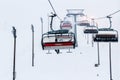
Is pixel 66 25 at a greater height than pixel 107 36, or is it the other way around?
pixel 66 25

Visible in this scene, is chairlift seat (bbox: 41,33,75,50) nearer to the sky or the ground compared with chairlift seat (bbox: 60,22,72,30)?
nearer to the ground

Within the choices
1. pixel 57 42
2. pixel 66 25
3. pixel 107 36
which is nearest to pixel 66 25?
pixel 66 25

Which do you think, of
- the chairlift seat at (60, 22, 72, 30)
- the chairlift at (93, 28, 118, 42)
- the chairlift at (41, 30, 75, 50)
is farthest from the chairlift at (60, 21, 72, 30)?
the chairlift at (41, 30, 75, 50)

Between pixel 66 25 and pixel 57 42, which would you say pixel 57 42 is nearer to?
pixel 57 42

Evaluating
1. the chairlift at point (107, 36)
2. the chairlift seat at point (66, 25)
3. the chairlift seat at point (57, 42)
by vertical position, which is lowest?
the chairlift seat at point (57, 42)

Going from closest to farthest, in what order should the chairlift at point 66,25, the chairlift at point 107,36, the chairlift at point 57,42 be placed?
1. the chairlift at point 57,42
2. the chairlift at point 107,36
3. the chairlift at point 66,25

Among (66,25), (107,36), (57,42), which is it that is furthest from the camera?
(66,25)

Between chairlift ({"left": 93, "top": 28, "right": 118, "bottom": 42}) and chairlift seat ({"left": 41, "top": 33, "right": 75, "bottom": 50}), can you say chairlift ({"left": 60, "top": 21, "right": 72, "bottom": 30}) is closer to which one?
chairlift ({"left": 93, "top": 28, "right": 118, "bottom": 42})

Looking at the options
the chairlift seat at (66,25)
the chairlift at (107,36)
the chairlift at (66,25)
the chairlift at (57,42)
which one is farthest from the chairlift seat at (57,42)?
the chairlift seat at (66,25)

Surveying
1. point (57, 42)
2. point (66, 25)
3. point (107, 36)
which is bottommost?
point (57, 42)

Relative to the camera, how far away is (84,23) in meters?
23.4

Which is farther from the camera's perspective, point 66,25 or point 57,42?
point 66,25

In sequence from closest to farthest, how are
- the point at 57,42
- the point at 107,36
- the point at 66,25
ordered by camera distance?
the point at 57,42, the point at 107,36, the point at 66,25

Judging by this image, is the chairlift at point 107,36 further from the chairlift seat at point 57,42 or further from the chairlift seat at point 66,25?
the chairlift seat at point 66,25
